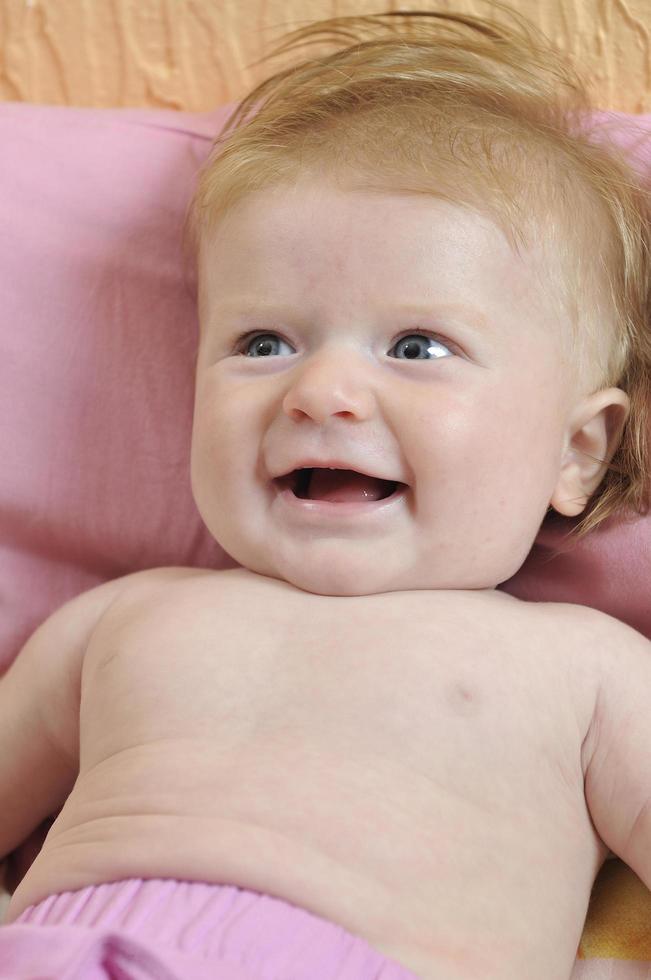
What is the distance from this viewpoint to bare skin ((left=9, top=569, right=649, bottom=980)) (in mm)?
957

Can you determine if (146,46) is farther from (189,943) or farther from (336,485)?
(189,943)

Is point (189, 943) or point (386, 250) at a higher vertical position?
point (386, 250)

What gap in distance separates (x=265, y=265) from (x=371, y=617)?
1.12ft

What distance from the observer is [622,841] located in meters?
1.08

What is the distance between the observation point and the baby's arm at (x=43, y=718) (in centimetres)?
123

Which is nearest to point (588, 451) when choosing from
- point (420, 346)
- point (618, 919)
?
point (420, 346)

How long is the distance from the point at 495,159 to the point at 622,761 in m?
0.56

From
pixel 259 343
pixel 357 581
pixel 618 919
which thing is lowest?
pixel 618 919

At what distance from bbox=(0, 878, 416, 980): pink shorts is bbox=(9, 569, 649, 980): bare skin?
2cm

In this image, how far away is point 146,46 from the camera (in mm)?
1607

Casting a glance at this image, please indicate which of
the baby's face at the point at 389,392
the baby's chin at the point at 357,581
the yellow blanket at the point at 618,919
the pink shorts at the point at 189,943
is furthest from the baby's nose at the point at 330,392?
the yellow blanket at the point at 618,919

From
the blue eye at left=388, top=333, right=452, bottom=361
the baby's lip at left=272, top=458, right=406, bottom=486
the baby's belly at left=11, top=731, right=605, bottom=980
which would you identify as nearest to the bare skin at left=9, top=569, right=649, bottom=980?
the baby's belly at left=11, top=731, right=605, bottom=980

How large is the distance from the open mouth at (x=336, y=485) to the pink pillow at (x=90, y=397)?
25cm

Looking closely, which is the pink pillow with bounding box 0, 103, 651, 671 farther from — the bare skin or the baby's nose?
the baby's nose
